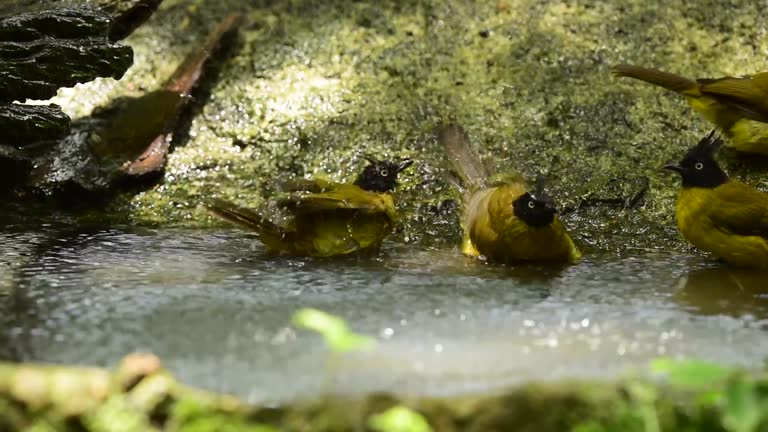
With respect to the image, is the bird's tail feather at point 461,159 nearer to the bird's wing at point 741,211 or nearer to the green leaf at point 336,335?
the bird's wing at point 741,211

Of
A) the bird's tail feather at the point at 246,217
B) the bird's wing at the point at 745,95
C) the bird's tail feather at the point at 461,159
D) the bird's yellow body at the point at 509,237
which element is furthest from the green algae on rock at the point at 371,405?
the bird's wing at the point at 745,95

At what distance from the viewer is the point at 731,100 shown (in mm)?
4887

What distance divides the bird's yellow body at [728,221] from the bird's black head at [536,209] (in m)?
0.69

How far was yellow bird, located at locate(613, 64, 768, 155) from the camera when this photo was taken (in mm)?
4859

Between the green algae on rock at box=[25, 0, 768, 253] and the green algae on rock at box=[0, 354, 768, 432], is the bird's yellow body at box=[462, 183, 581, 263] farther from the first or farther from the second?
the green algae on rock at box=[0, 354, 768, 432]

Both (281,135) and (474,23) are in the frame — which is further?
(474,23)

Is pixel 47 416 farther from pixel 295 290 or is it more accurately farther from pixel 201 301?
pixel 295 290

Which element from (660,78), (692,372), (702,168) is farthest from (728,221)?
(692,372)

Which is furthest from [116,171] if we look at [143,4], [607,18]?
[607,18]

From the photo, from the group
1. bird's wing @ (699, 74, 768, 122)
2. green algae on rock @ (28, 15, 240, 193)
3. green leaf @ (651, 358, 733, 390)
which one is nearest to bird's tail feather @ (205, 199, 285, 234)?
green algae on rock @ (28, 15, 240, 193)

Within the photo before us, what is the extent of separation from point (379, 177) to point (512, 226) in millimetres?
821

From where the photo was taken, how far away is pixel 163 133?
531cm

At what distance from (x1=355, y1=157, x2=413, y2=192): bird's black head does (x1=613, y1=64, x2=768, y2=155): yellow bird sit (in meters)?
1.59

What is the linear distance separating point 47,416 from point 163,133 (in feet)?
11.1
